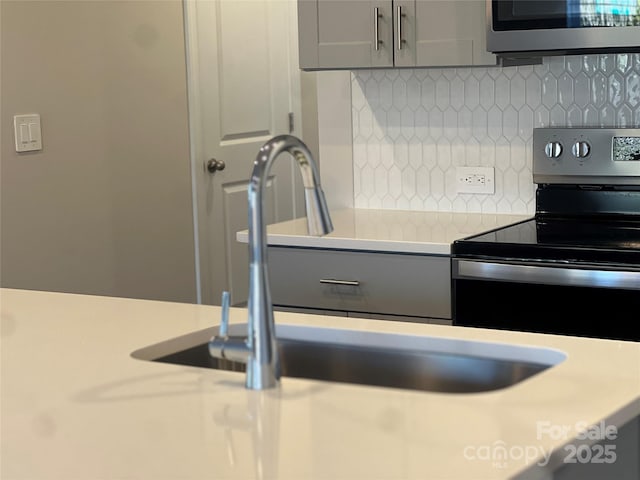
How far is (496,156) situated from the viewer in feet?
11.6

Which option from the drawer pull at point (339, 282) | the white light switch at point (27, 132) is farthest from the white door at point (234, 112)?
the drawer pull at point (339, 282)

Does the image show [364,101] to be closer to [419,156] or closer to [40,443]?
[419,156]

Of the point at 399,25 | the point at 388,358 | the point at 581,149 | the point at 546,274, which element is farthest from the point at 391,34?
the point at 388,358

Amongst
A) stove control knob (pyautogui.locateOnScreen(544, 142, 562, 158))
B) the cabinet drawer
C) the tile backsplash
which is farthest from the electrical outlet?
the cabinet drawer

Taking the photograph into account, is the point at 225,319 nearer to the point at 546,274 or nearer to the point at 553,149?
the point at 546,274

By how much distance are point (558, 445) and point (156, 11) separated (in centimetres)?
356

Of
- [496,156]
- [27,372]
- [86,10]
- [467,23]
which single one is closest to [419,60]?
[467,23]

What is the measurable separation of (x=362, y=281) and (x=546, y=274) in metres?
0.57

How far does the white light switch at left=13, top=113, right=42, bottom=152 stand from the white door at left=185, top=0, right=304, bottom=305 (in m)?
0.97

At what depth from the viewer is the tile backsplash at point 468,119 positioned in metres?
3.33

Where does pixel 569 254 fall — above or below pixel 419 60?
below

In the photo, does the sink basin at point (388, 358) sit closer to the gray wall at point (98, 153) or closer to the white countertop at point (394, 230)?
the white countertop at point (394, 230)

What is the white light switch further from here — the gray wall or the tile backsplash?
the tile backsplash

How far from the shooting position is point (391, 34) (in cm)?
329
